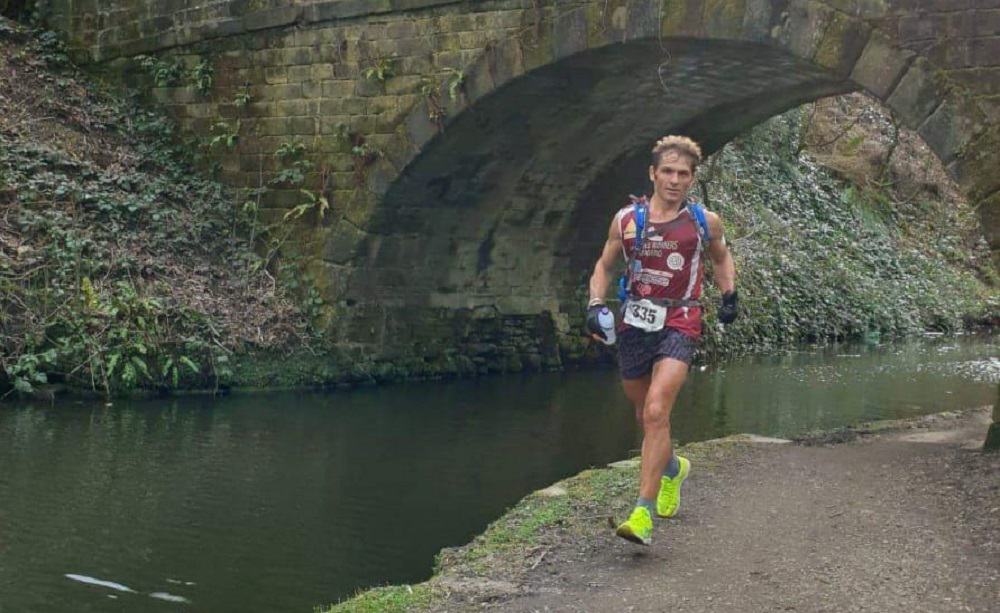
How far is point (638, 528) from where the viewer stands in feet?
17.4

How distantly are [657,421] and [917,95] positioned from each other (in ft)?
16.3

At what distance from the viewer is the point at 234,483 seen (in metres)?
8.57

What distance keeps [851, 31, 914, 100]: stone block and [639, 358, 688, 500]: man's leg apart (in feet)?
16.0

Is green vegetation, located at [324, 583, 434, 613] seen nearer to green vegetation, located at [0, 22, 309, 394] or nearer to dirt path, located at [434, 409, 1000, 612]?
dirt path, located at [434, 409, 1000, 612]

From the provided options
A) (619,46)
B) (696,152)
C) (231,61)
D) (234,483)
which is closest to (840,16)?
(619,46)

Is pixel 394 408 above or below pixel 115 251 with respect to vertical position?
below

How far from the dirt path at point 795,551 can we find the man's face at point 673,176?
147 centimetres

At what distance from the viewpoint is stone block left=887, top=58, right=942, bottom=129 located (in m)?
9.28

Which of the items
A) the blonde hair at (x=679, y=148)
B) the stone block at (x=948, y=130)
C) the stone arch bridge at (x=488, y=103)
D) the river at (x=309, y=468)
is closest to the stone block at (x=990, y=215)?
the stone arch bridge at (x=488, y=103)

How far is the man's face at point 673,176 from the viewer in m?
5.46

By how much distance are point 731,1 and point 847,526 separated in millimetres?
5623

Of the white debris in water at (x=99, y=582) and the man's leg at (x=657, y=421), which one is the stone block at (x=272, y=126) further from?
the man's leg at (x=657, y=421)

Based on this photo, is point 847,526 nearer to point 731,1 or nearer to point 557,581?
point 557,581

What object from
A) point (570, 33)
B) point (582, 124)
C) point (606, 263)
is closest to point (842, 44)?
point (570, 33)
